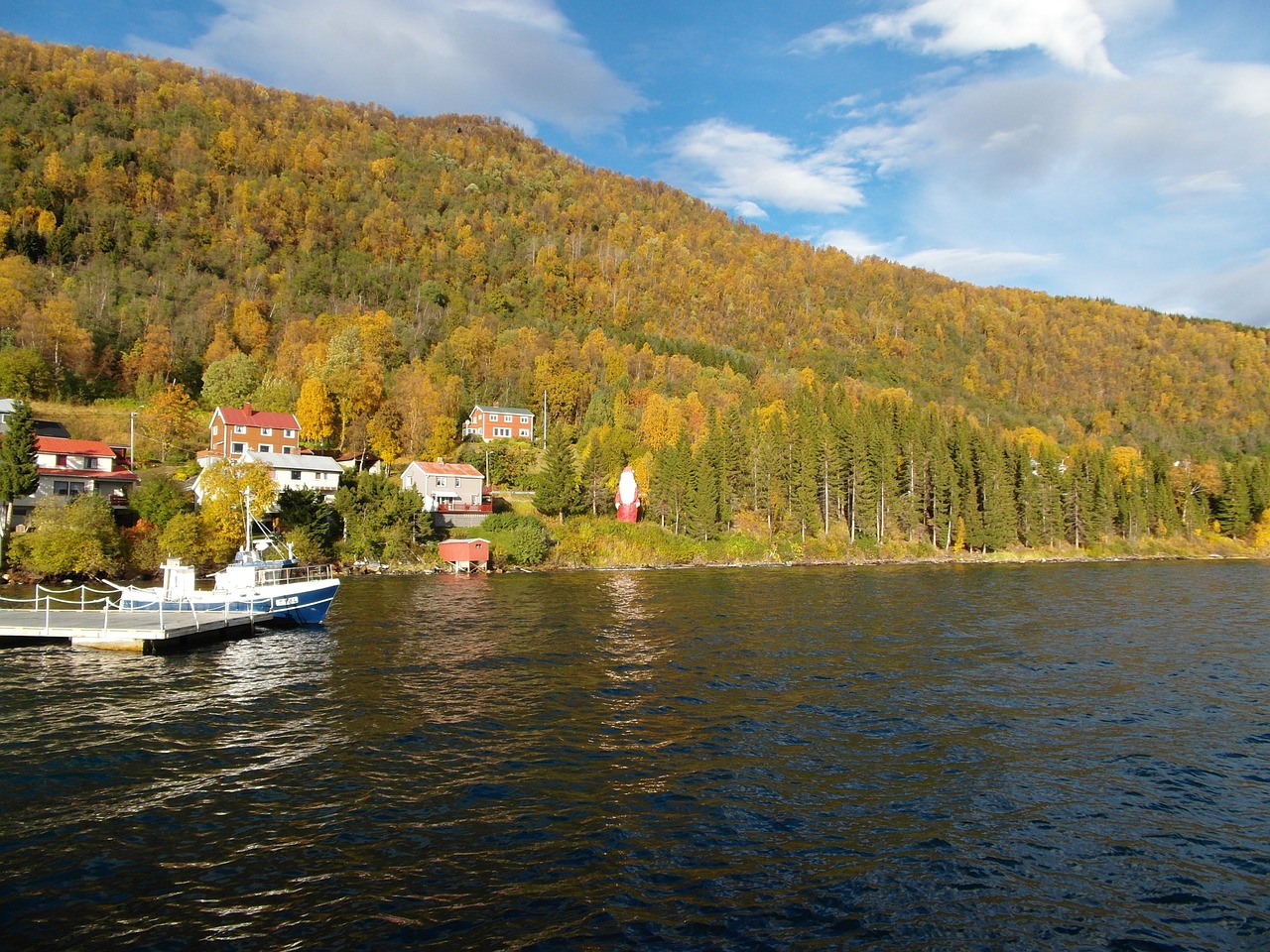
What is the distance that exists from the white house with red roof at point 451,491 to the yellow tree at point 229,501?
21.3 metres

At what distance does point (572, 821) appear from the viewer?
1440cm

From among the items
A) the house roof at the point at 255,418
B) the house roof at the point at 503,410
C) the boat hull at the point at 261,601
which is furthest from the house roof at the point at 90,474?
the house roof at the point at 503,410

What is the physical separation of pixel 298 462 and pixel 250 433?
10.5 metres

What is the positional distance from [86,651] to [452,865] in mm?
28092

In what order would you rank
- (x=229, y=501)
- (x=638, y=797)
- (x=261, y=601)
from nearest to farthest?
(x=638, y=797), (x=261, y=601), (x=229, y=501)

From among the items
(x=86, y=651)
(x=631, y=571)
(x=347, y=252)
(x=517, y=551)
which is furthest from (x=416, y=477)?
(x=347, y=252)

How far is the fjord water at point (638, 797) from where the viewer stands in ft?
36.3

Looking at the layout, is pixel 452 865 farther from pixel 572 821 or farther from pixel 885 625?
pixel 885 625

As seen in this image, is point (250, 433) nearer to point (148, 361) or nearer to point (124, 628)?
point (148, 361)

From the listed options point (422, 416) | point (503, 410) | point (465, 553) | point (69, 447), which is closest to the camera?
Result: point (465, 553)

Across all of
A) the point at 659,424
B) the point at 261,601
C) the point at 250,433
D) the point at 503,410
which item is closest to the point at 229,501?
the point at 261,601

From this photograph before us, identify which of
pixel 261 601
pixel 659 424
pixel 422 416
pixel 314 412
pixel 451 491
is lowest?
pixel 261 601

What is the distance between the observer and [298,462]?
82.6 metres

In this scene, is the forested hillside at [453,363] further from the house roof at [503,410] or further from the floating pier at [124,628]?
the floating pier at [124,628]
